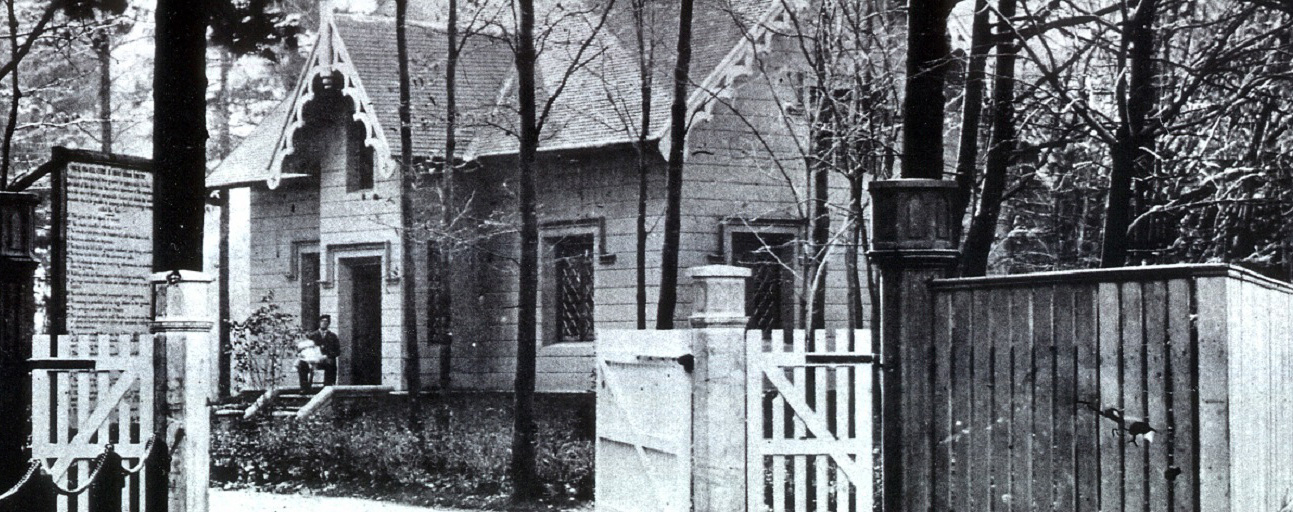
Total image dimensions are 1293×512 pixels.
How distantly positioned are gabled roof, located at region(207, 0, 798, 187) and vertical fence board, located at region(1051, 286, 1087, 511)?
13.0m

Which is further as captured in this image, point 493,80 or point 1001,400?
point 493,80

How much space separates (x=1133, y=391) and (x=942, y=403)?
4.04 ft

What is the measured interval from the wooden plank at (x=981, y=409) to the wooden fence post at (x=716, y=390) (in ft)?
4.04

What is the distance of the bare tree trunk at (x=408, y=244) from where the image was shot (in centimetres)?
1958

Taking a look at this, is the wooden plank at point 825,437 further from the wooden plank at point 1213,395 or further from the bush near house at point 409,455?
the bush near house at point 409,455

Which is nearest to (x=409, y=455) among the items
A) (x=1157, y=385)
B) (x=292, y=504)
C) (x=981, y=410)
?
(x=292, y=504)

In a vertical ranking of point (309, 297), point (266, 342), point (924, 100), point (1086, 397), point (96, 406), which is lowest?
point (266, 342)

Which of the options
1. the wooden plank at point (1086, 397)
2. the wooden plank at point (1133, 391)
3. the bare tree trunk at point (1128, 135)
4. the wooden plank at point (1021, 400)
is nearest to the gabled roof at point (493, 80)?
the bare tree trunk at point (1128, 135)

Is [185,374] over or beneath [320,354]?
over

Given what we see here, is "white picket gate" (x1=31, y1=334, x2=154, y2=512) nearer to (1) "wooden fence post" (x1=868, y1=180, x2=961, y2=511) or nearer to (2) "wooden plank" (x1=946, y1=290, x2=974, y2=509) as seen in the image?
(1) "wooden fence post" (x1=868, y1=180, x2=961, y2=511)

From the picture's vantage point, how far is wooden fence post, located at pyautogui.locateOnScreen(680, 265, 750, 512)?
7.47 metres

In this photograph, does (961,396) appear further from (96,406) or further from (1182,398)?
(96,406)

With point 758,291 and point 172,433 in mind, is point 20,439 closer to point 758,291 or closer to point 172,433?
point 172,433

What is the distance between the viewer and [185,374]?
9047mm
